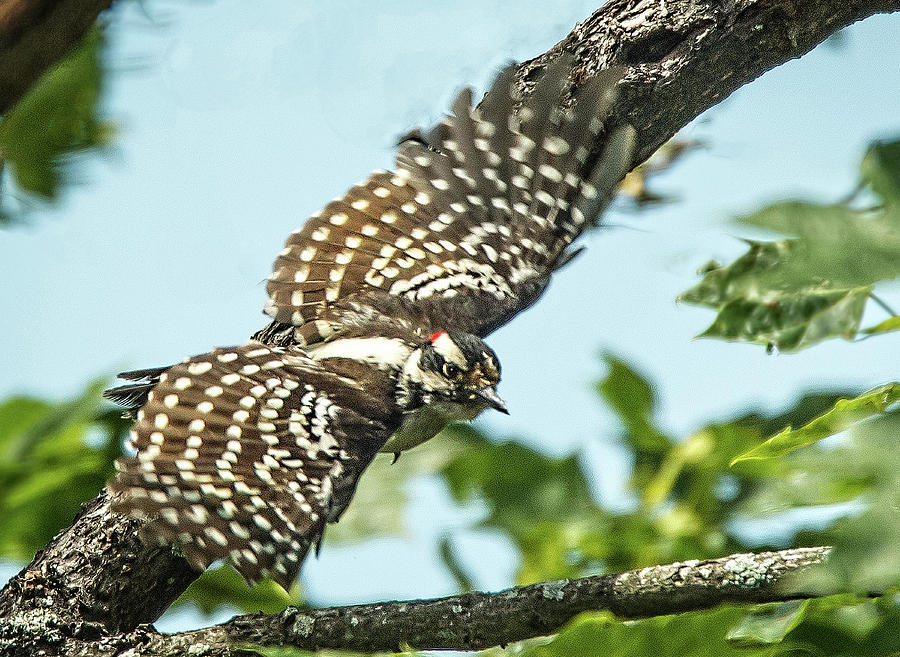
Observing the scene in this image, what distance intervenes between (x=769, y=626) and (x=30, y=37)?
93 cm

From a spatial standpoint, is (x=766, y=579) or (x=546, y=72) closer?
(x=766, y=579)

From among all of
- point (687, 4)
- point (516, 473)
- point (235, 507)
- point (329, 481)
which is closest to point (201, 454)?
point (235, 507)

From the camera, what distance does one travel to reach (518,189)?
1975 mm

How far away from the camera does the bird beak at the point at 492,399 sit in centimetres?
182

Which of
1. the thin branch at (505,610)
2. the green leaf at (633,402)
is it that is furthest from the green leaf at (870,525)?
the green leaf at (633,402)

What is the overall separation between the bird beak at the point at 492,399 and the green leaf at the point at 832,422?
2.60 feet

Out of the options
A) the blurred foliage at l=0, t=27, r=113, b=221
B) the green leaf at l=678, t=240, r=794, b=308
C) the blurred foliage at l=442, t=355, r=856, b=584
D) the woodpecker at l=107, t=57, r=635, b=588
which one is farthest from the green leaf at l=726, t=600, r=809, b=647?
the blurred foliage at l=0, t=27, r=113, b=221

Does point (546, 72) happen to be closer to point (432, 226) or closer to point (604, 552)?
point (432, 226)

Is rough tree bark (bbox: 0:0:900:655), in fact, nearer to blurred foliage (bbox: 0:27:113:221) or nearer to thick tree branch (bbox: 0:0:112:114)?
blurred foliage (bbox: 0:27:113:221)

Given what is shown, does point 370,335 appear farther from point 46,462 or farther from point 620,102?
point 46,462

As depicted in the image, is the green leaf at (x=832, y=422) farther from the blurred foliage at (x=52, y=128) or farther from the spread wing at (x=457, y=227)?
the blurred foliage at (x=52, y=128)

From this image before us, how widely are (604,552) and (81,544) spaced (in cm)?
90

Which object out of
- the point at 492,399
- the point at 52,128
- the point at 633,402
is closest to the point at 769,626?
the point at 492,399

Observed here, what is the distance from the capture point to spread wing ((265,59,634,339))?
189 cm
